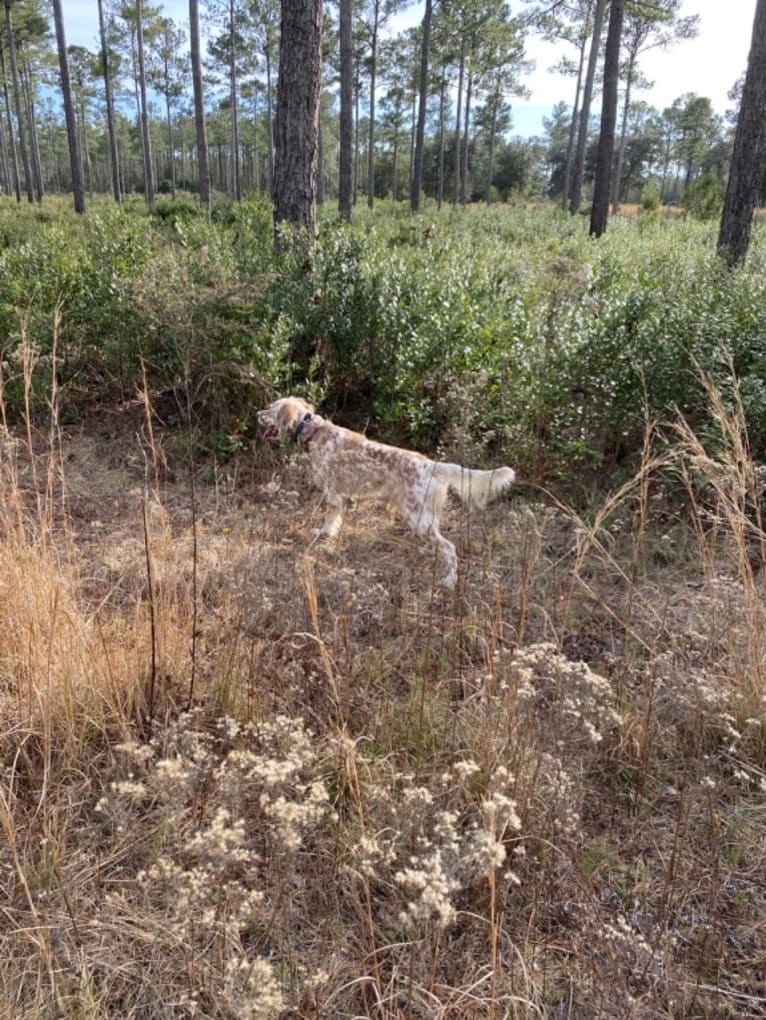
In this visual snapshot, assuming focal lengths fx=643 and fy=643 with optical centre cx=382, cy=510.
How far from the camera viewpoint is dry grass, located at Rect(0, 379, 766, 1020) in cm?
146

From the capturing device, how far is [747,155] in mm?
7117

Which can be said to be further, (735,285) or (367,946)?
(735,285)

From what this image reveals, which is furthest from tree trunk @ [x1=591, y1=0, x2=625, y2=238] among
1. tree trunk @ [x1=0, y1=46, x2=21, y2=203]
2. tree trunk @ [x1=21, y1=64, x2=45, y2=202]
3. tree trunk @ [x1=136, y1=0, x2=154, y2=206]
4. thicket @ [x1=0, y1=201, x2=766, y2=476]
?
tree trunk @ [x1=0, y1=46, x2=21, y2=203]

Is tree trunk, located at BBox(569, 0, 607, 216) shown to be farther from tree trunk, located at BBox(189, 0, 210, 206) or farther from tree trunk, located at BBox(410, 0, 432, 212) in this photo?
tree trunk, located at BBox(189, 0, 210, 206)

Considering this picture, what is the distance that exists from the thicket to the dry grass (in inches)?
57.6

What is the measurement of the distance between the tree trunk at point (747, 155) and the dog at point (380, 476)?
550 cm

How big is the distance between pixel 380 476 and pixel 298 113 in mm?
4627

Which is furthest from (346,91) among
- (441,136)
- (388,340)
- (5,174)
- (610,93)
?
(5,174)

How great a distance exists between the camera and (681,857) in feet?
6.31

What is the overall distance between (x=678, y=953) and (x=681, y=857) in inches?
12.3

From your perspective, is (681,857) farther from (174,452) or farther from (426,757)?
(174,452)

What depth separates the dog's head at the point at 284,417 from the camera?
4.00m

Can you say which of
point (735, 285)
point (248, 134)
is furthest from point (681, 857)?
point (248, 134)

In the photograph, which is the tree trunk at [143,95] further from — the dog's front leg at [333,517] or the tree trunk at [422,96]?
the dog's front leg at [333,517]
